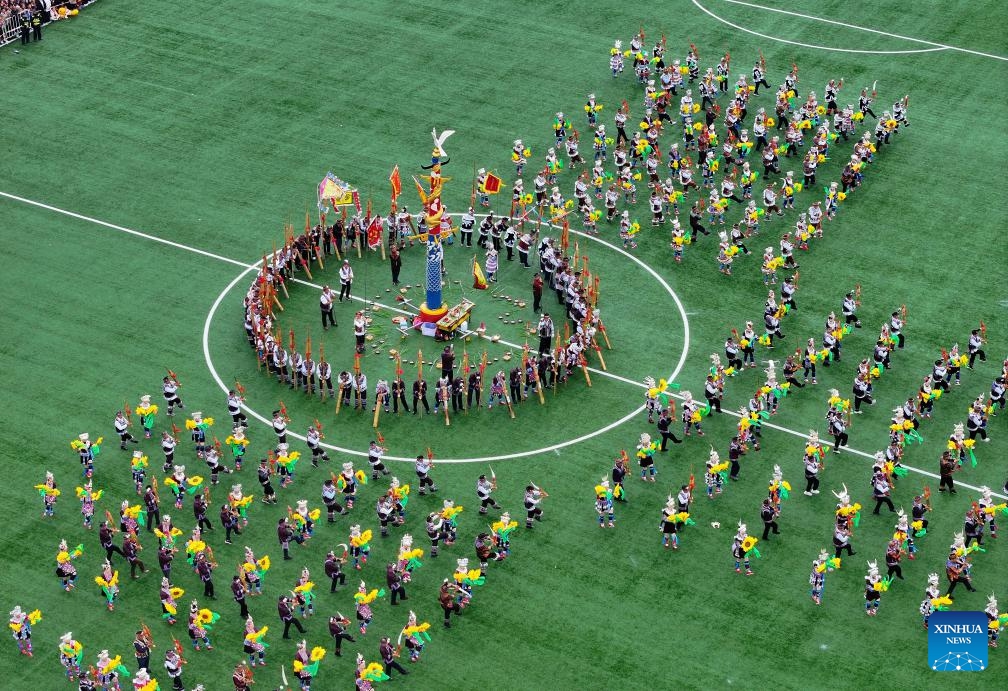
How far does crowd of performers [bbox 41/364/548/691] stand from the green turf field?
381mm

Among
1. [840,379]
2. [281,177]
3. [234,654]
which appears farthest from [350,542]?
[281,177]

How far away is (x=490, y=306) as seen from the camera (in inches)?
3172

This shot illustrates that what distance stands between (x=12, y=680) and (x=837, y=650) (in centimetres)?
2660

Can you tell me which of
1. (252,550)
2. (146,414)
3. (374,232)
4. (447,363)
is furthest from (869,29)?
(252,550)

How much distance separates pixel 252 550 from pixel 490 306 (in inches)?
745

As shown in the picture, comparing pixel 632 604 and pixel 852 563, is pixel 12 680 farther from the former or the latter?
pixel 852 563

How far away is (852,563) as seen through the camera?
65188mm

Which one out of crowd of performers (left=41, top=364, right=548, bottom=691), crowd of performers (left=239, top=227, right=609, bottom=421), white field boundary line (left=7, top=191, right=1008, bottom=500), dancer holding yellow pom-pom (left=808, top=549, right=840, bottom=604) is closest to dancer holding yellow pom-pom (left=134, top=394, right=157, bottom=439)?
crowd of performers (left=41, top=364, right=548, bottom=691)

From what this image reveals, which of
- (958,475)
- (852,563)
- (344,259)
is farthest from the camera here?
(344,259)

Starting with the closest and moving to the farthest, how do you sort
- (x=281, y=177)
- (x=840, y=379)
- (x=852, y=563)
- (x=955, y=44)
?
(x=852, y=563) → (x=840, y=379) → (x=281, y=177) → (x=955, y=44)

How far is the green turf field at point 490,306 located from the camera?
62.3 m

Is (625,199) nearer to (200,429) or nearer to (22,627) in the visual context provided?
(200,429)

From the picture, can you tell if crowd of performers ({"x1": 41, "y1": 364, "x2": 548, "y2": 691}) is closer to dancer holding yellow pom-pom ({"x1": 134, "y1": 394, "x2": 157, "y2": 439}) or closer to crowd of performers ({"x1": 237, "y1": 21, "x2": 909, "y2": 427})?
dancer holding yellow pom-pom ({"x1": 134, "y1": 394, "x2": 157, "y2": 439})

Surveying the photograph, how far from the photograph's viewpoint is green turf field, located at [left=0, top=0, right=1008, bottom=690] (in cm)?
6234
